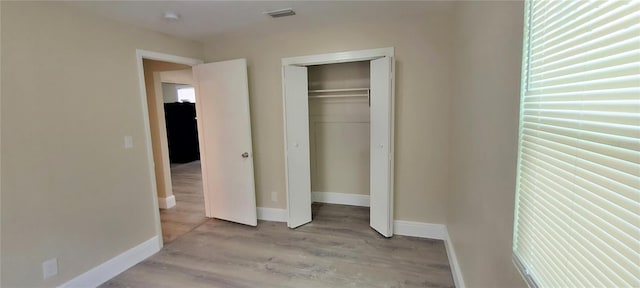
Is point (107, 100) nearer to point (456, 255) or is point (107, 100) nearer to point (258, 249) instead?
point (258, 249)

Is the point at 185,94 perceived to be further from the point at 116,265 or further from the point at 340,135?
the point at 116,265

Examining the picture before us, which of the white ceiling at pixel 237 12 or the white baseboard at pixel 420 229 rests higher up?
the white ceiling at pixel 237 12

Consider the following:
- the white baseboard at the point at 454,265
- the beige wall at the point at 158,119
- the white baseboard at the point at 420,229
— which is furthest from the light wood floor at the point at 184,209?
the white baseboard at the point at 454,265

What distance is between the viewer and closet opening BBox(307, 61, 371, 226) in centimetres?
366

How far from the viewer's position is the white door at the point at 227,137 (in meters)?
3.21

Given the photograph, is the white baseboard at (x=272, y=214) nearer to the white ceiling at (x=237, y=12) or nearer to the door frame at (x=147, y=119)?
the door frame at (x=147, y=119)

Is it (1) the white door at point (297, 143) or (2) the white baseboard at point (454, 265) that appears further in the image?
(1) the white door at point (297, 143)

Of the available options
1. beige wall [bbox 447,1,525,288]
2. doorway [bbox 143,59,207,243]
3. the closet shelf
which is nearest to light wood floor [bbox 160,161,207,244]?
doorway [bbox 143,59,207,243]

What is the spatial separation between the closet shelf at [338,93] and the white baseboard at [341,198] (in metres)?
1.41

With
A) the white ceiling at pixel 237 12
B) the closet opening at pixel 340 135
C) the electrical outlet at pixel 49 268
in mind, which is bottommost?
the electrical outlet at pixel 49 268

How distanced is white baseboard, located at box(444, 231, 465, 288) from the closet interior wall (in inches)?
56.7

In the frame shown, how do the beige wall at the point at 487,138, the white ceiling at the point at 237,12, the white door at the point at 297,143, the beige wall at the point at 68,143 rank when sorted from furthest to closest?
the white door at the point at 297,143, the white ceiling at the point at 237,12, the beige wall at the point at 68,143, the beige wall at the point at 487,138

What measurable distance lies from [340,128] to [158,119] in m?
2.53

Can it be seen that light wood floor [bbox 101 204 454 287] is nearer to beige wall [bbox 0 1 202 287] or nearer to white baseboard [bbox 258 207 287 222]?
white baseboard [bbox 258 207 287 222]
